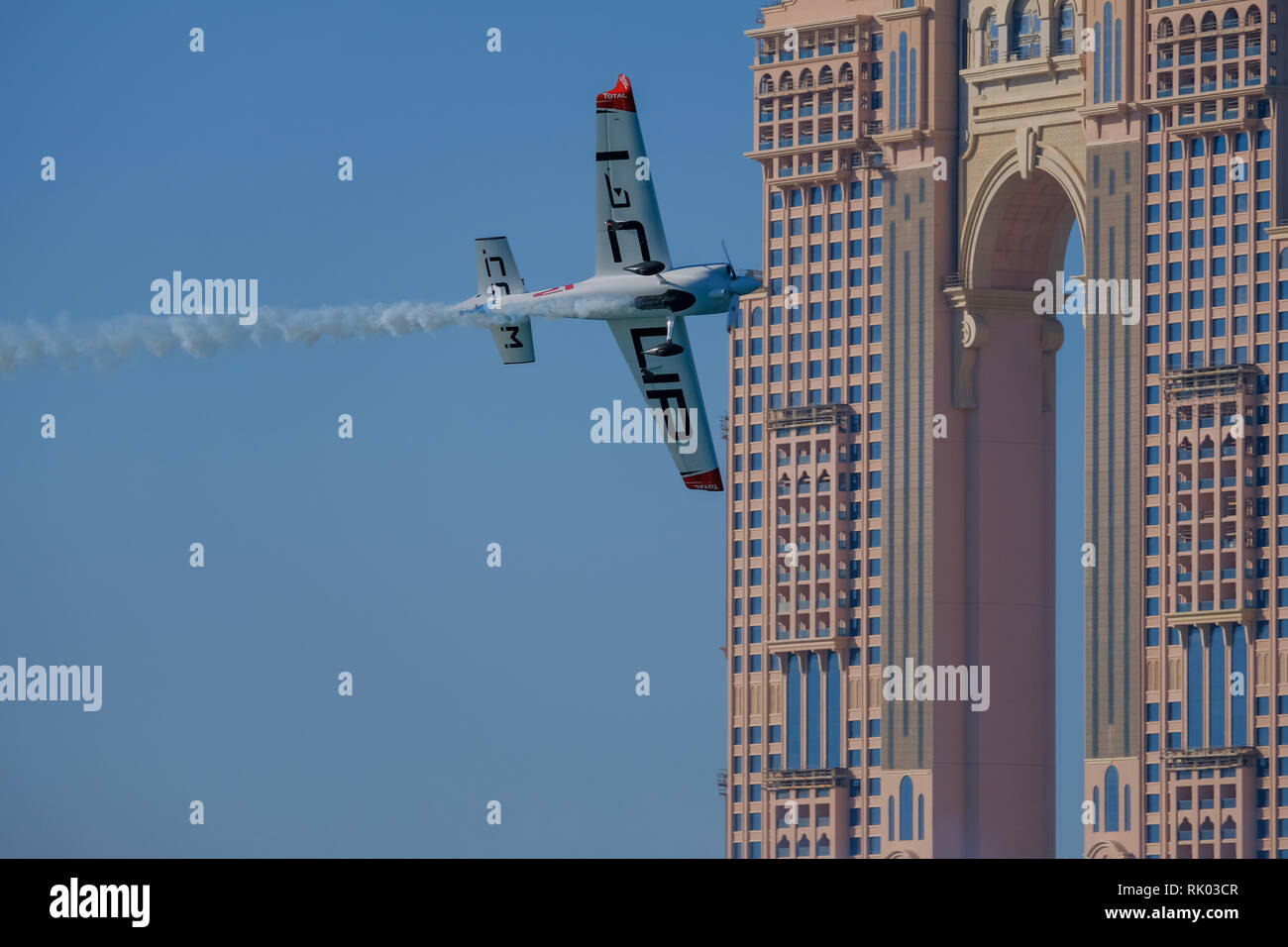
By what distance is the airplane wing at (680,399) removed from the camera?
122938mm

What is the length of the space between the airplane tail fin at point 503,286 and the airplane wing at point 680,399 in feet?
13.2

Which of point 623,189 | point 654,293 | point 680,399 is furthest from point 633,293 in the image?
point 680,399

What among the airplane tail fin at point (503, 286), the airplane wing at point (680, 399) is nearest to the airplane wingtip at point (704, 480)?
the airplane wing at point (680, 399)

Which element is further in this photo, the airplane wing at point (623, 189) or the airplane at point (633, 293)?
the airplane wing at point (623, 189)

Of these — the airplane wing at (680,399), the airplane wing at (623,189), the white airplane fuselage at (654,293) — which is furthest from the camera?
the airplane wing at (680,399)

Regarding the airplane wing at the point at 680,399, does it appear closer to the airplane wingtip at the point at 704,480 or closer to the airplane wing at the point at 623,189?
the airplane wingtip at the point at 704,480

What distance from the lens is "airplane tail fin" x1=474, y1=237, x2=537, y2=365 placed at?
4749 inches

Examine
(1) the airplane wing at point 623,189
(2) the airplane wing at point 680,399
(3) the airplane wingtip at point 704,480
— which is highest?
(1) the airplane wing at point 623,189
